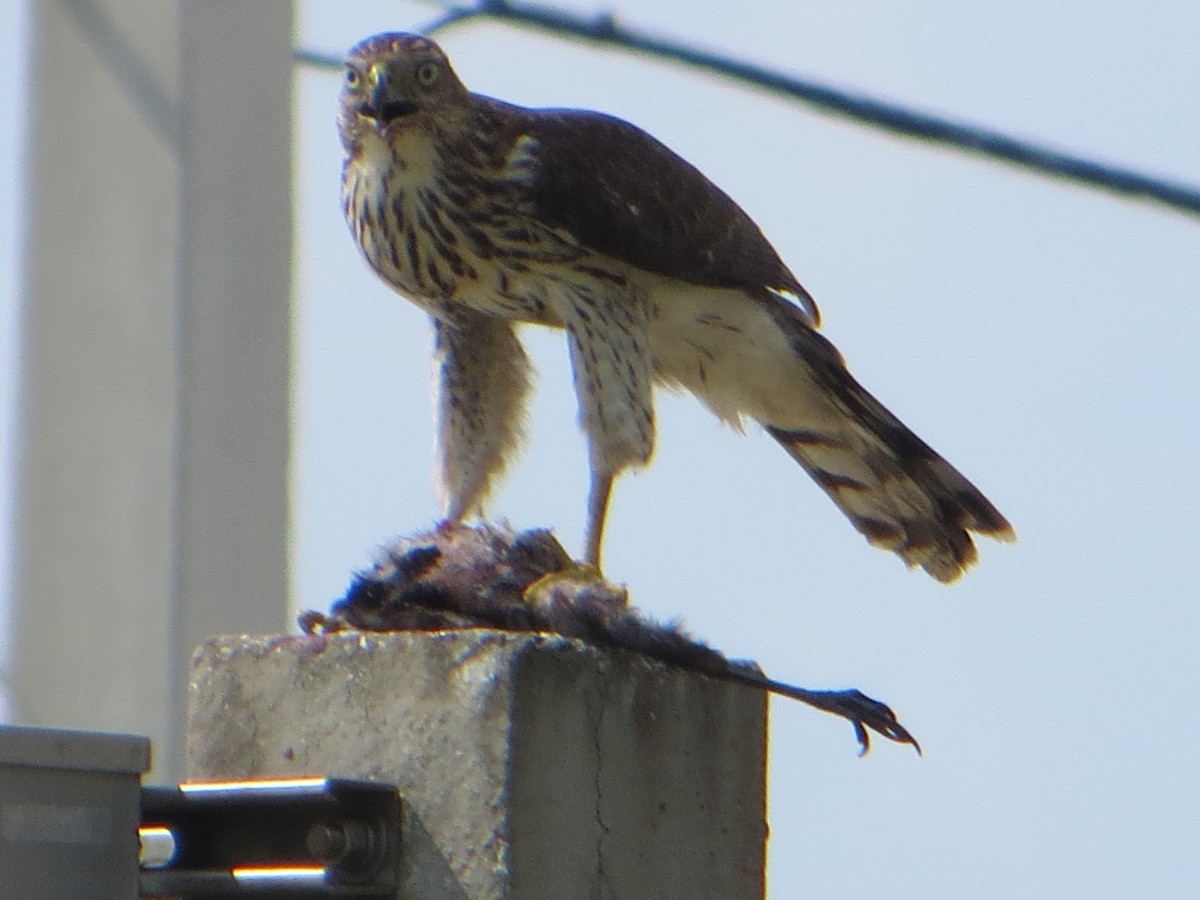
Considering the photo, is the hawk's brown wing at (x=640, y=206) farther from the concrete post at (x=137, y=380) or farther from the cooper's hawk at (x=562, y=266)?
the concrete post at (x=137, y=380)

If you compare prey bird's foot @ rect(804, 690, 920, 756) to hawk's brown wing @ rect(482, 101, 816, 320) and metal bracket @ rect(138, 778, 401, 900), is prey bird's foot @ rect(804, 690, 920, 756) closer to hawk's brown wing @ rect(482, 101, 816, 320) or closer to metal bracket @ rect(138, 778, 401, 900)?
metal bracket @ rect(138, 778, 401, 900)

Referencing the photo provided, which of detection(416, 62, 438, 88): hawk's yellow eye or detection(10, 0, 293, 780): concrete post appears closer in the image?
detection(416, 62, 438, 88): hawk's yellow eye

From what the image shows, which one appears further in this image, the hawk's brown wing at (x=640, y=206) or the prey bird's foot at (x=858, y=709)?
the hawk's brown wing at (x=640, y=206)

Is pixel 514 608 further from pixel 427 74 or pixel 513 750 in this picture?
pixel 427 74

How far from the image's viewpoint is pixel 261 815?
2922mm

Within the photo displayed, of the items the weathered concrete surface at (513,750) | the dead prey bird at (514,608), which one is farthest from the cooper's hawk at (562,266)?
the weathered concrete surface at (513,750)

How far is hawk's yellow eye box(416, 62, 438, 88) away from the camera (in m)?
4.64

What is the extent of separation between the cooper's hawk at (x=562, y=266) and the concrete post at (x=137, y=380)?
1.35 metres

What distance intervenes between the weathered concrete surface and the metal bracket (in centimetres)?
5

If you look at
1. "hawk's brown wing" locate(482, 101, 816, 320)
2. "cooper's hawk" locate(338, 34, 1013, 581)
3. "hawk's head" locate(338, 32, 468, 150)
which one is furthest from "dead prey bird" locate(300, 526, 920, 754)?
"hawk's head" locate(338, 32, 468, 150)

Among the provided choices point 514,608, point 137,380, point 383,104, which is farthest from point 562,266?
point 137,380

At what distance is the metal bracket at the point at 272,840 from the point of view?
2877 millimetres

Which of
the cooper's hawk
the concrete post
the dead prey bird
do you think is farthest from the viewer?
the concrete post

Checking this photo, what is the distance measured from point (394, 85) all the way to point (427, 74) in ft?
0.32
